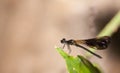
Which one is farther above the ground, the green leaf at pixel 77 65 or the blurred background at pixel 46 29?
the green leaf at pixel 77 65

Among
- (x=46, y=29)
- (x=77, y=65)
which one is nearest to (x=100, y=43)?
(x=77, y=65)

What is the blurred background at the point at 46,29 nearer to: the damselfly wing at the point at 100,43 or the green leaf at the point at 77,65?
the damselfly wing at the point at 100,43

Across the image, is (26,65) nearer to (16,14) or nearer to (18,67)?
(18,67)

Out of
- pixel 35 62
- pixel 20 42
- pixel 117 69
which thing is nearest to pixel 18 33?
pixel 20 42

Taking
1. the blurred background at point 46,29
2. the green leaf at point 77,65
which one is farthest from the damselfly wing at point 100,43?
the blurred background at point 46,29

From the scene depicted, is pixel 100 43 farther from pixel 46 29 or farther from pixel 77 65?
pixel 46 29

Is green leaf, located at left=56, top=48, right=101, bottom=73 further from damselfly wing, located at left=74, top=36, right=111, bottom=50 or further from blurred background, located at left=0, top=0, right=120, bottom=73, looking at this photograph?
blurred background, located at left=0, top=0, right=120, bottom=73

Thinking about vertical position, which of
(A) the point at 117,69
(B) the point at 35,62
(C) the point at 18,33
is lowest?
(A) the point at 117,69

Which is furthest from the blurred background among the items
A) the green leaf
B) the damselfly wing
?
the green leaf
